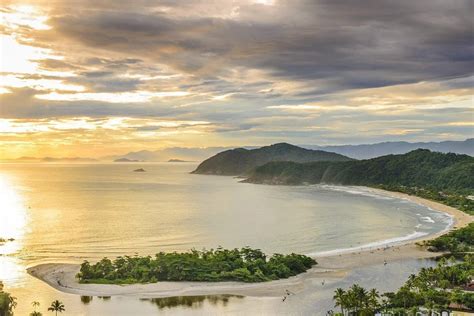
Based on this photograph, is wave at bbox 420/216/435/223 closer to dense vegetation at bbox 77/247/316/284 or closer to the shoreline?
the shoreline

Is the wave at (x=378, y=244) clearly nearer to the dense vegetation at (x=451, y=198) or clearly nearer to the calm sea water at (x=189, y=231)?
the calm sea water at (x=189, y=231)

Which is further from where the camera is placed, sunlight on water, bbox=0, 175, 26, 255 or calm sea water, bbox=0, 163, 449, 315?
sunlight on water, bbox=0, 175, 26, 255

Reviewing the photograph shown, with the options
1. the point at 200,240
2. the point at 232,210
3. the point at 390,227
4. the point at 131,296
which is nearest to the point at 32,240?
the point at 200,240

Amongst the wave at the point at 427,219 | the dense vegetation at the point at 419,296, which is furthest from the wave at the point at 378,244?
the dense vegetation at the point at 419,296

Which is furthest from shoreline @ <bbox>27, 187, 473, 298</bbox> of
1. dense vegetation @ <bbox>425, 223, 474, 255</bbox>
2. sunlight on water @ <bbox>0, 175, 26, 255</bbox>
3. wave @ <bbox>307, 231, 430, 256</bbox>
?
sunlight on water @ <bbox>0, 175, 26, 255</bbox>

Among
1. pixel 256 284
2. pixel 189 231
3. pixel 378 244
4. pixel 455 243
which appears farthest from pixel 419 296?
pixel 189 231

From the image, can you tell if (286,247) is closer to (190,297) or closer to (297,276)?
(297,276)
